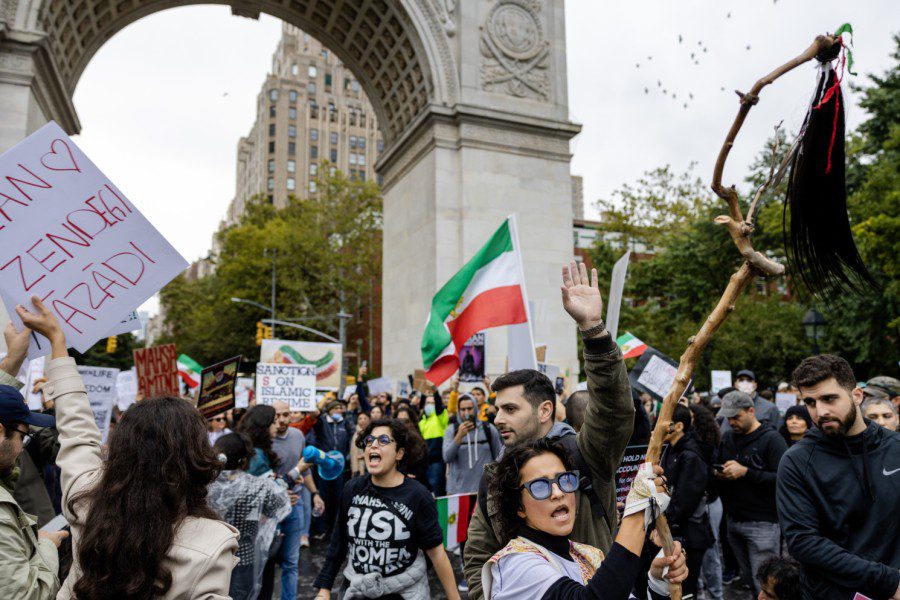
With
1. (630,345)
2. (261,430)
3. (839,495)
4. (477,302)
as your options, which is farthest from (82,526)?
(630,345)

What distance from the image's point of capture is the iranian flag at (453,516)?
221 inches

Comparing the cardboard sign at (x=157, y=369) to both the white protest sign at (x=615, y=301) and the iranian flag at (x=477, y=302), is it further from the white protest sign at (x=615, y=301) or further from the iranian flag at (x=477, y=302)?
the white protest sign at (x=615, y=301)

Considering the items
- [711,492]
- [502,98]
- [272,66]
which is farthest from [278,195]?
[711,492]

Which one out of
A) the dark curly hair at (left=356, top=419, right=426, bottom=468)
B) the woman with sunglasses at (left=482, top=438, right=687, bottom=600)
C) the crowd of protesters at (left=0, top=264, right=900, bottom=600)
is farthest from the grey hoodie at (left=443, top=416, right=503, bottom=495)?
the woman with sunglasses at (left=482, top=438, right=687, bottom=600)

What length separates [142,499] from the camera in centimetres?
225

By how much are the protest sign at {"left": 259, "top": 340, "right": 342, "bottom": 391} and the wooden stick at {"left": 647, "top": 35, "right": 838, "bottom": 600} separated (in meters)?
11.0

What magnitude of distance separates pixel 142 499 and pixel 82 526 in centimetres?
29

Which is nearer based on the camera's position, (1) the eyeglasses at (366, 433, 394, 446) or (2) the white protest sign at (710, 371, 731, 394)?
(1) the eyeglasses at (366, 433, 394, 446)

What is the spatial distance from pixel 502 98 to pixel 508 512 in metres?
17.5

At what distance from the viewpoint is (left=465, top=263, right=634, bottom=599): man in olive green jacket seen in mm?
2738

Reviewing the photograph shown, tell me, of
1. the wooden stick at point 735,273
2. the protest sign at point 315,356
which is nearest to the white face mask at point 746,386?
the protest sign at point 315,356

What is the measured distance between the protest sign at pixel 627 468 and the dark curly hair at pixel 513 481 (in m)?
1.53

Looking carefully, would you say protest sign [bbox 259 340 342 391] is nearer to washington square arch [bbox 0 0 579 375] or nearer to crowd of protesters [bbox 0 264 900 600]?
washington square arch [bbox 0 0 579 375]

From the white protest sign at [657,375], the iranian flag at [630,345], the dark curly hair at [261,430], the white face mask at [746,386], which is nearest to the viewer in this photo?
the dark curly hair at [261,430]
